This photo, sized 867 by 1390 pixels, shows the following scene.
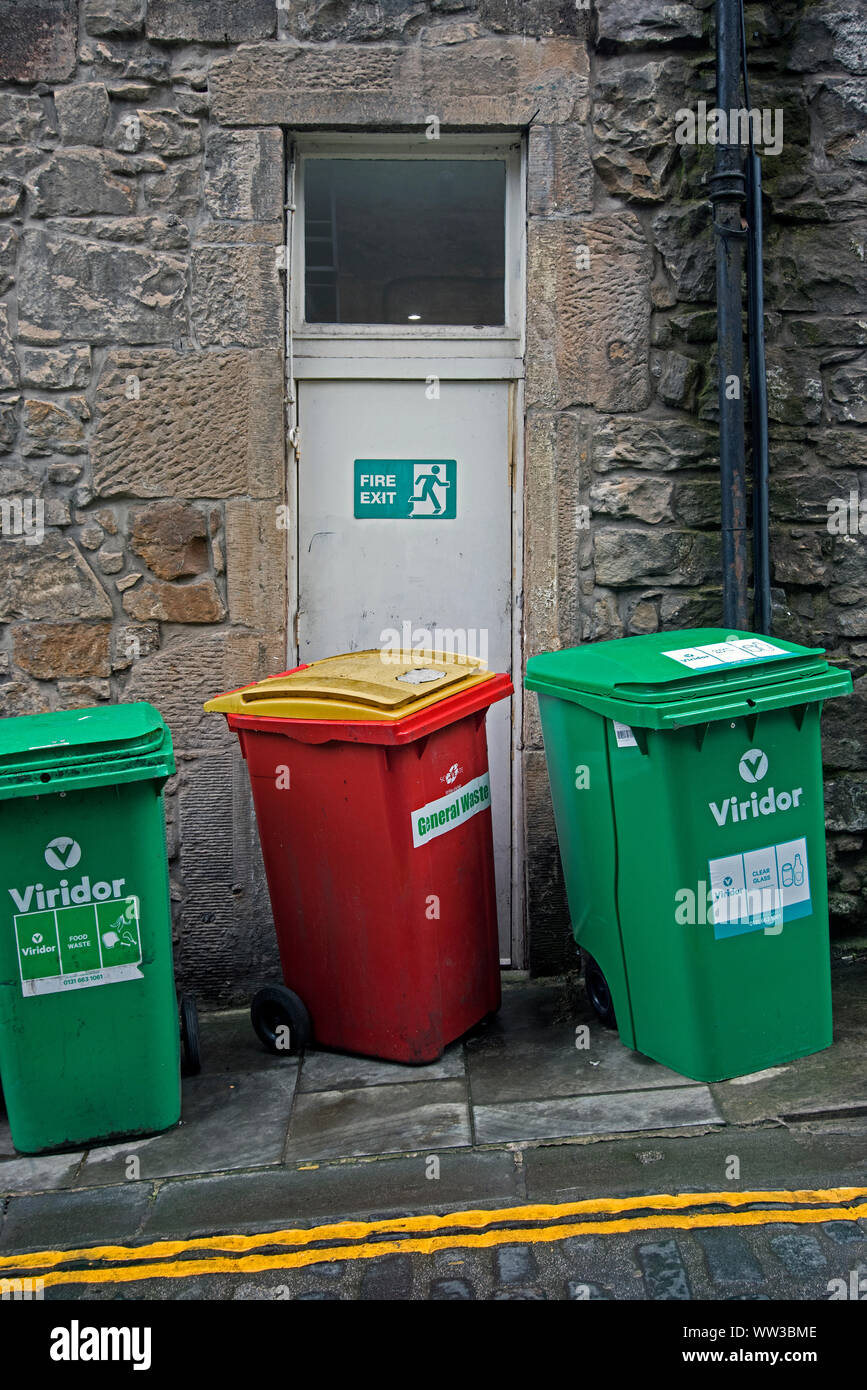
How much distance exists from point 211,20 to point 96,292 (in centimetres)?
118

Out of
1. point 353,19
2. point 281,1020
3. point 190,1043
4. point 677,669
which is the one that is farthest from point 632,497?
point 190,1043

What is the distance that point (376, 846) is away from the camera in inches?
146

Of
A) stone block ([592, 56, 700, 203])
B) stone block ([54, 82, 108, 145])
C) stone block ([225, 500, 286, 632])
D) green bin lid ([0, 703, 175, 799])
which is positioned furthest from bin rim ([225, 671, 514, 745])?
stone block ([54, 82, 108, 145])

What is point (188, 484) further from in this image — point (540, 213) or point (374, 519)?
point (540, 213)

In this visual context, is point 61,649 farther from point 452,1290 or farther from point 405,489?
point 452,1290

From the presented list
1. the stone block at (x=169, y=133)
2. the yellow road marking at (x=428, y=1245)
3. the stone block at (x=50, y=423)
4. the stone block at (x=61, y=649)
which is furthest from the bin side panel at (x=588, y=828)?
the stone block at (x=169, y=133)

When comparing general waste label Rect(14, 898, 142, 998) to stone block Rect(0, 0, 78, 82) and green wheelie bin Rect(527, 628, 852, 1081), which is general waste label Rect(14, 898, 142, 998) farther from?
stone block Rect(0, 0, 78, 82)

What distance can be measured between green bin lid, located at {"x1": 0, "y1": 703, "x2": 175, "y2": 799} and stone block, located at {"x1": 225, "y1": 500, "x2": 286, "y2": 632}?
45.0 inches

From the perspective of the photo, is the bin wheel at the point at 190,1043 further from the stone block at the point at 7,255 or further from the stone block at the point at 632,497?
the stone block at the point at 7,255

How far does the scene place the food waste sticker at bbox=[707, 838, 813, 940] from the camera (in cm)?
350

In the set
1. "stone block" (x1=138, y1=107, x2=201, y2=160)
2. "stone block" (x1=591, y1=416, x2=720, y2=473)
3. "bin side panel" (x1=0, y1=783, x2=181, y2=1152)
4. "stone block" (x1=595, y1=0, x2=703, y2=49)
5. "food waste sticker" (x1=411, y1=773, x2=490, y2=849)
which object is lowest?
"bin side panel" (x1=0, y1=783, x2=181, y2=1152)

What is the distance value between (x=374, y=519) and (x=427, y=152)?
1.58 metres

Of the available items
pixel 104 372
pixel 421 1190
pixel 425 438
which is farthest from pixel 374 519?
pixel 421 1190

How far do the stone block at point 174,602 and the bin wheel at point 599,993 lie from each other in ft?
6.69
